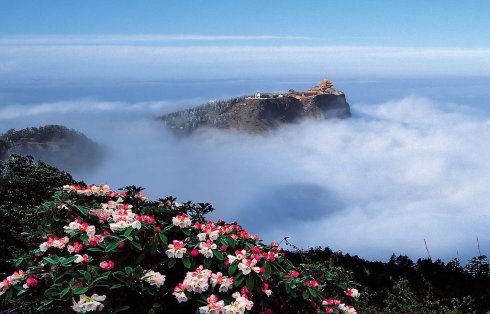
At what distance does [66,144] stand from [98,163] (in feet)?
68.8

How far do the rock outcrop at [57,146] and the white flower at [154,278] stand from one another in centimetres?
6891

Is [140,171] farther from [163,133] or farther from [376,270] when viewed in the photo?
[376,270]

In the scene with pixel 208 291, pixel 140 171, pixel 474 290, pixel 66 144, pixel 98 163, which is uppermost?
pixel 208 291

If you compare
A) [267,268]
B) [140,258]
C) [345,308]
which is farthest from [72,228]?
[345,308]

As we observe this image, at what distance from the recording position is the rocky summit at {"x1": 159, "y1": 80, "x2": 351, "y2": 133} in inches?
5295

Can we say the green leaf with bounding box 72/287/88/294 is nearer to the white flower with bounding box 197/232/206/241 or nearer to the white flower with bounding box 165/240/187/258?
the white flower with bounding box 165/240/187/258

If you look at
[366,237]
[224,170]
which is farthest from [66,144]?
[224,170]

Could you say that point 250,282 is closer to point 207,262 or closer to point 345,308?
point 207,262

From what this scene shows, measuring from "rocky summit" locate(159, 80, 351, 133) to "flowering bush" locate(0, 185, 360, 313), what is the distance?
123609mm

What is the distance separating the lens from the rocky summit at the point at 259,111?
5295 inches

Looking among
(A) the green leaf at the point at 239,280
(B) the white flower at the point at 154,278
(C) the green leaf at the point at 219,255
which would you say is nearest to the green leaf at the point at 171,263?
(B) the white flower at the point at 154,278

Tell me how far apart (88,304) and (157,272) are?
29.9 inches

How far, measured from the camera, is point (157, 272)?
626 cm

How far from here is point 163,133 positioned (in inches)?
6132
